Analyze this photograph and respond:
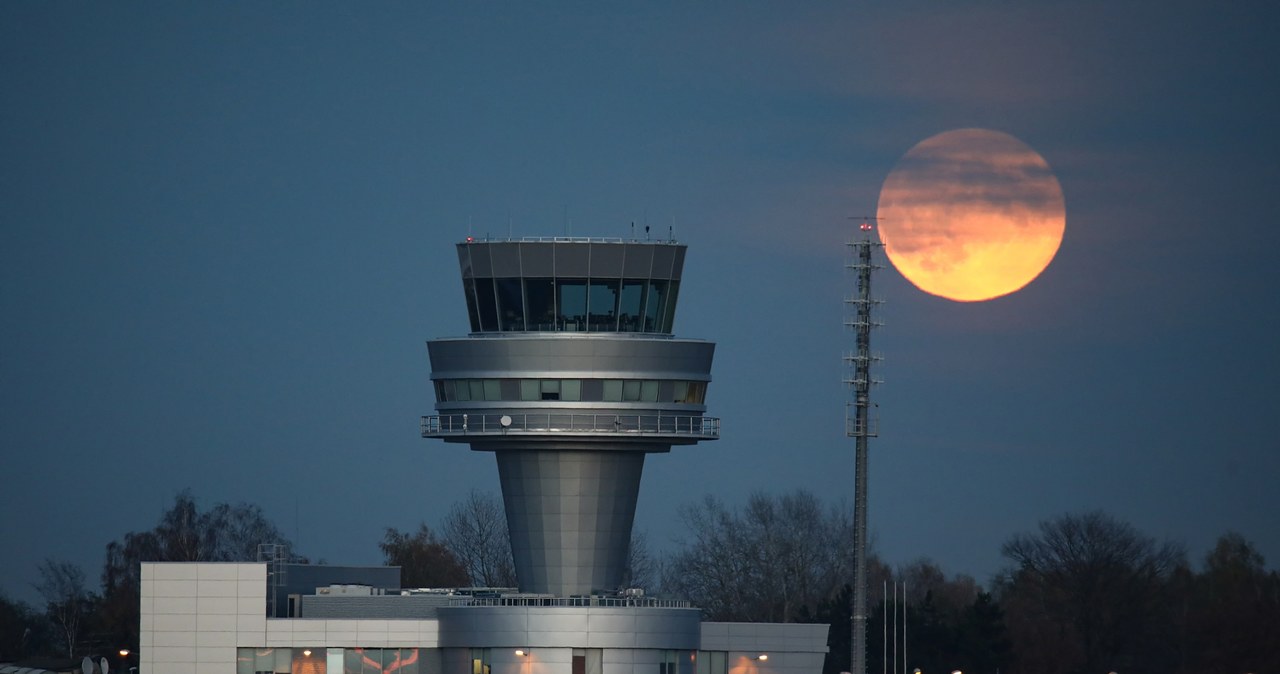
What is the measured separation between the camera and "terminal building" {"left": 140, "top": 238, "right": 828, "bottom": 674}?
328 ft

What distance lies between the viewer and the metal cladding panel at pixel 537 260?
339 ft

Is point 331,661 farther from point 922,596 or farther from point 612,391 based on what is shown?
point 922,596

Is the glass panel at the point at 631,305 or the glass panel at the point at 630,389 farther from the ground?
the glass panel at the point at 631,305

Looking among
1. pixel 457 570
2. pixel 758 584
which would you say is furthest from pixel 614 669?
pixel 457 570

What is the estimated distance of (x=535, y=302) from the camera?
342ft

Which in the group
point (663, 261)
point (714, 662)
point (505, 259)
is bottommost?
point (714, 662)

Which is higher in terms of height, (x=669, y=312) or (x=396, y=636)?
(x=669, y=312)

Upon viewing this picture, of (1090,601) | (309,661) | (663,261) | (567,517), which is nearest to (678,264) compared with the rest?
(663,261)

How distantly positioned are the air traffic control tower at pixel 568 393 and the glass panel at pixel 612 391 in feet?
0.16

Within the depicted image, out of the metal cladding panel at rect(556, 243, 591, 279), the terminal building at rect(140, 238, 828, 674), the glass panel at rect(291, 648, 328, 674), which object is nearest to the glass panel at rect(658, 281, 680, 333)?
the terminal building at rect(140, 238, 828, 674)

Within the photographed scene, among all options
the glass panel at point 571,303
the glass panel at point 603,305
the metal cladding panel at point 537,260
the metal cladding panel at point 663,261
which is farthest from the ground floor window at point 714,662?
the metal cladding panel at point 537,260

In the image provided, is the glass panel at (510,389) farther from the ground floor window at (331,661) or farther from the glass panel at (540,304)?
the ground floor window at (331,661)

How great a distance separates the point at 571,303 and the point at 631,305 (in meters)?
3.00

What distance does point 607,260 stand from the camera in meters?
104
